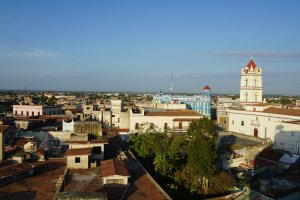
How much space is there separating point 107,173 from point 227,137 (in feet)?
75.9

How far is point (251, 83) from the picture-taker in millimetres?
50906

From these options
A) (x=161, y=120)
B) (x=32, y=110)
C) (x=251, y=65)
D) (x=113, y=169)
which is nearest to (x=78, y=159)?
(x=113, y=169)

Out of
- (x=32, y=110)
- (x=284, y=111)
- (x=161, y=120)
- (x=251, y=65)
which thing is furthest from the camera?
(x=32, y=110)

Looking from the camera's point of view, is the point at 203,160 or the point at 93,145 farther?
the point at 93,145

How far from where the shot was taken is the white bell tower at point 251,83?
50903 millimetres

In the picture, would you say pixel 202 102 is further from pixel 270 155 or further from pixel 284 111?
pixel 270 155

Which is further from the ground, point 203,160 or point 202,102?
point 202,102

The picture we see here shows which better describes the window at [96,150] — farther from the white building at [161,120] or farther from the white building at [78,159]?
the white building at [161,120]

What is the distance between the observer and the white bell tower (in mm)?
50903

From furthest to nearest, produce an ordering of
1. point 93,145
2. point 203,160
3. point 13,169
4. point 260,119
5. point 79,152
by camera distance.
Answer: point 260,119, point 93,145, point 203,160, point 79,152, point 13,169

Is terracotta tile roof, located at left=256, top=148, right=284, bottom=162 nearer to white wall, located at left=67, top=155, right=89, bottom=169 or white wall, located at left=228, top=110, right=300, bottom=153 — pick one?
white wall, located at left=228, top=110, right=300, bottom=153

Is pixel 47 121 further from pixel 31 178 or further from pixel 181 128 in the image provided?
pixel 31 178

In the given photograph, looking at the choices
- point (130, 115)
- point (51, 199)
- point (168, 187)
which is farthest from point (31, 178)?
point (130, 115)

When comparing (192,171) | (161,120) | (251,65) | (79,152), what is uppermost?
(251,65)
